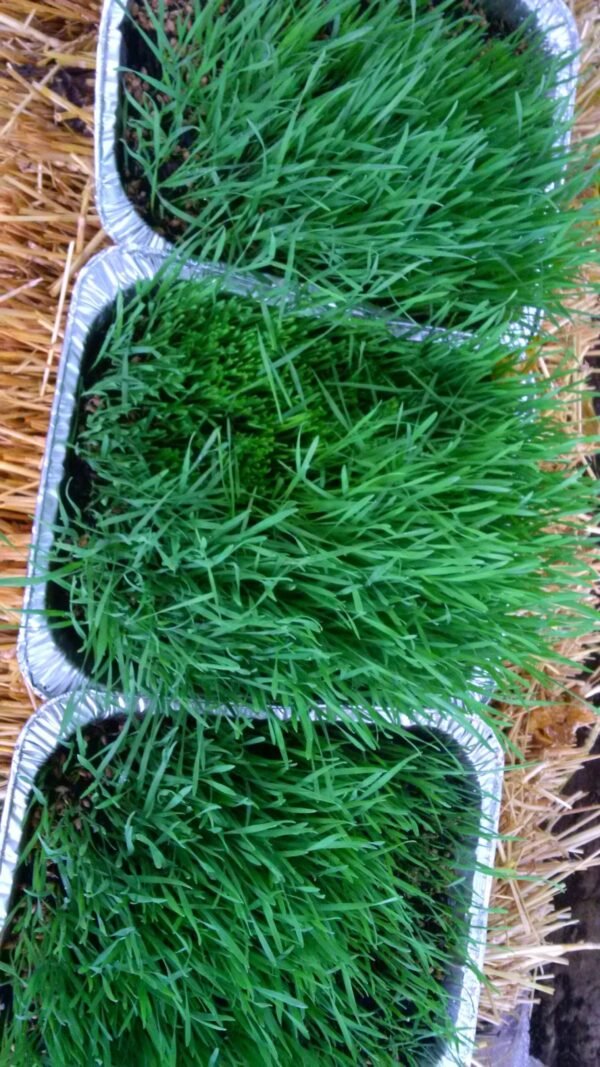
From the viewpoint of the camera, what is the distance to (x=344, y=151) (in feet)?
2.04

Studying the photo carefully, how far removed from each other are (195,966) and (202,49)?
66 cm

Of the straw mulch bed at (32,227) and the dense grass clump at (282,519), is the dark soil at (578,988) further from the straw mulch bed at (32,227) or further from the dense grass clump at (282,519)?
the straw mulch bed at (32,227)

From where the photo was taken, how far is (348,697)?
2.08 ft

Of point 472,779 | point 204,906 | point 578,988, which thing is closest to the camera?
point 204,906

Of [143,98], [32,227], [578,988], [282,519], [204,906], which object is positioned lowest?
[578,988]

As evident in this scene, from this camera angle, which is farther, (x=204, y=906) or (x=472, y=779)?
(x=472, y=779)

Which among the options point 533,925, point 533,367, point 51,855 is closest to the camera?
point 51,855

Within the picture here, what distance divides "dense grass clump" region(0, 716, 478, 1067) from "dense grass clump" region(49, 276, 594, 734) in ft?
0.20

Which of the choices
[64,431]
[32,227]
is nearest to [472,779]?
[64,431]

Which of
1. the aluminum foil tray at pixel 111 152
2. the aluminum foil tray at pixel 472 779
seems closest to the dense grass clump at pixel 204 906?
the aluminum foil tray at pixel 472 779

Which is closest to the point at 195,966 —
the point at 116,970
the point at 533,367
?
the point at 116,970

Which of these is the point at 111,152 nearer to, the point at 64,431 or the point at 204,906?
the point at 64,431

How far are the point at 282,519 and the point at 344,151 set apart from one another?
28 cm

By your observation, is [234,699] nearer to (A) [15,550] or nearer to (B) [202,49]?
(A) [15,550]
